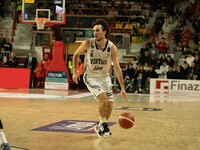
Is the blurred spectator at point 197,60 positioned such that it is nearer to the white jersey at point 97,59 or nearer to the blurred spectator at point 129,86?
the blurred spectator at point 129,86

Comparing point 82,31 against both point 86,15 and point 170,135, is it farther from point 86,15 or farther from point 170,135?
point 170,135

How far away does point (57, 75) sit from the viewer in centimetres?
2031

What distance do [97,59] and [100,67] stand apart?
150 mm

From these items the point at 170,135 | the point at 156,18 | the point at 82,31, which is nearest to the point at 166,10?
the point at 156,18

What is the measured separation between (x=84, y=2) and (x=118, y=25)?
4244 millimetres

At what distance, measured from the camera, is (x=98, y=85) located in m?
7.49

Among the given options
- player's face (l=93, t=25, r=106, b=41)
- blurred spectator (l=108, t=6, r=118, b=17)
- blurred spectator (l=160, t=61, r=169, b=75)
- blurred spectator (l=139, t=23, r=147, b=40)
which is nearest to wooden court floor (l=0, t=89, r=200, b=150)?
player's face (l=93, t=25, r=106, b=41)

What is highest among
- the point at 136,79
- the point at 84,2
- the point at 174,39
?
the point at 84,2

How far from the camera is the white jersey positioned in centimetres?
754

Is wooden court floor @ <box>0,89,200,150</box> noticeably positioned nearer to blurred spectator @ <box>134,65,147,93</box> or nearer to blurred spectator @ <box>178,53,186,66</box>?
blurred spectator @ <box>134,65,147,93</box>

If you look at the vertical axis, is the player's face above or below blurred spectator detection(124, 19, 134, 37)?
above

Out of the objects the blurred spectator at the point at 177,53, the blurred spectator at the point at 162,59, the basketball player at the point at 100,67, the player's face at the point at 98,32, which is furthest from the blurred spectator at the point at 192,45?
the player's face at the point at 98,32

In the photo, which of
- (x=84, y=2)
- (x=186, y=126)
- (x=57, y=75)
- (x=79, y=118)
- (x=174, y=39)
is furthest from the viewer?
(x=84, y=2)

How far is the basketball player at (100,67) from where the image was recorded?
292 inches
